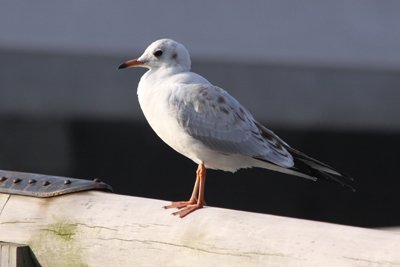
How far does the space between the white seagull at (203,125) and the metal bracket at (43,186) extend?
0.38 meters

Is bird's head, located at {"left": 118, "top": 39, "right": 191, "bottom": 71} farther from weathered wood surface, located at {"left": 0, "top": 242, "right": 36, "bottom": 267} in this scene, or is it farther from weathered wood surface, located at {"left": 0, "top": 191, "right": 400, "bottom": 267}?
weathered wood surface, located at {"left": 0, "top": 242, "right": 36, "bottom": 267}

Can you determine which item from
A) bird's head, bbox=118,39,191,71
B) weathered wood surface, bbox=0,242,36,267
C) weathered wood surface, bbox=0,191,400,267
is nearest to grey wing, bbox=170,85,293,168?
bird's head, bbox=118,39,191,71

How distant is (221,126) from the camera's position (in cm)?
212

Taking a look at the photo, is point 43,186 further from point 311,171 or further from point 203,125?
point 311,171

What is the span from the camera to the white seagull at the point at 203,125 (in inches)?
80.5

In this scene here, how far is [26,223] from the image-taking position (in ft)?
5.96

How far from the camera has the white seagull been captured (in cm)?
204

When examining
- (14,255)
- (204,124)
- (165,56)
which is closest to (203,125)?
(204,124)

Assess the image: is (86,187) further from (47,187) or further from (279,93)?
(279,93)

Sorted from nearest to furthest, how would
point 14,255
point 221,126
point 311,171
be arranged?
point 14,255
point 311,171
point 221,126

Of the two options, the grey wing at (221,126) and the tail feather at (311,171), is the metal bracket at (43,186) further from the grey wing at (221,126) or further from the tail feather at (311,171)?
the tail feather at (311,171)

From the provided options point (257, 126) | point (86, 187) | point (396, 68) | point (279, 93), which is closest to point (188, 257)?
point (86, 187)

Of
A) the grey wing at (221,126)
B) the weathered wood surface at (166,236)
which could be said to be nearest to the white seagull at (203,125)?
the grey wing at (221,126)

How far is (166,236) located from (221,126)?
66 cm
